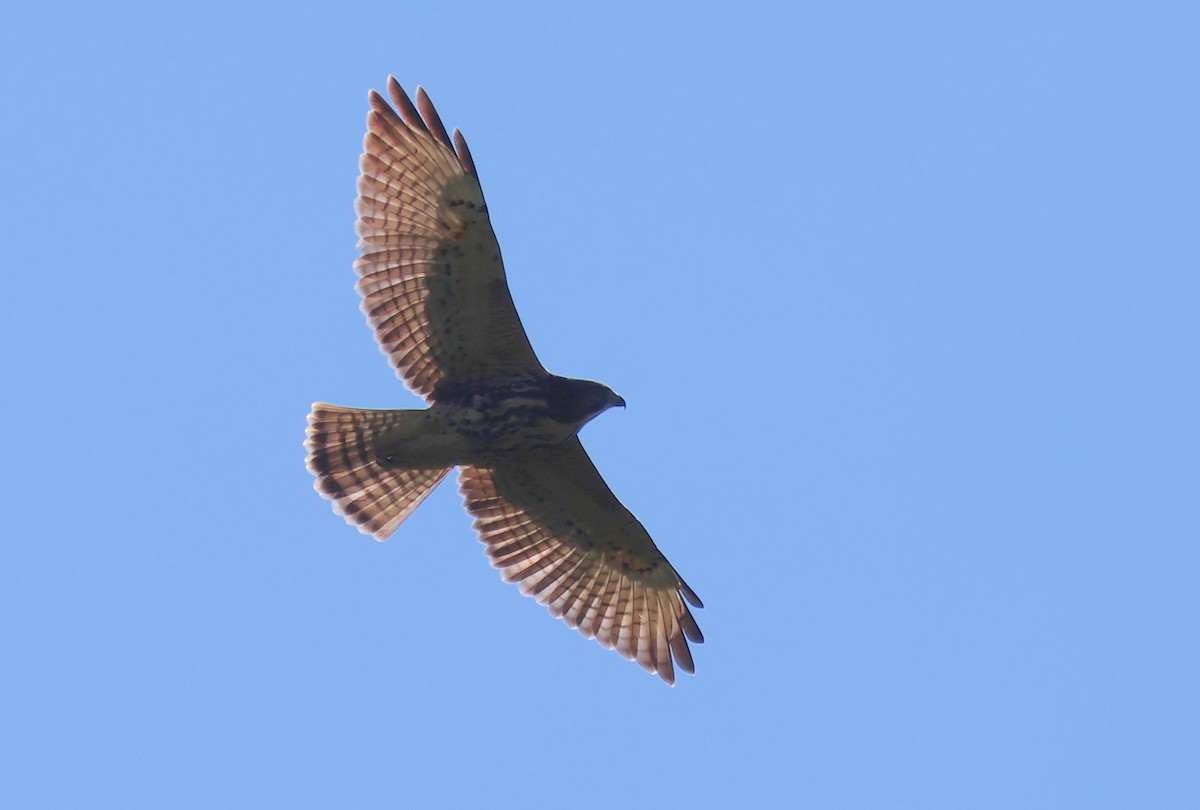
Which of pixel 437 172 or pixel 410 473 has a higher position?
pixel 437 172

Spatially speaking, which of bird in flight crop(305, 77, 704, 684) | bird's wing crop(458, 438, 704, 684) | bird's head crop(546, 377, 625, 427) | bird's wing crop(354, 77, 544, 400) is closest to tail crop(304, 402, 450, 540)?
bird in flight crop(305, 77, 704, 684)

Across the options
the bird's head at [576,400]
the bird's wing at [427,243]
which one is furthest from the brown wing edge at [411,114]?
the bird's head at [576,400]

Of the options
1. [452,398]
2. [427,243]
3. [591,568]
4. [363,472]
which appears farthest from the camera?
[591,568]

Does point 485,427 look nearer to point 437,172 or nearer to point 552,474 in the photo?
point 552,474

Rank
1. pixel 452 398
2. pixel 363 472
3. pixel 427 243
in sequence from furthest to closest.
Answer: pixel 363 472 < pixel 452 398 < pixel 427 243

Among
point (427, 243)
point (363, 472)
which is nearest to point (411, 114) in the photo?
point (427, 243)

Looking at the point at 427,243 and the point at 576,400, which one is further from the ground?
the point at 427,243

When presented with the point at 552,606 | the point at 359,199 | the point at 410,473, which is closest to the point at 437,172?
the point at 359,199

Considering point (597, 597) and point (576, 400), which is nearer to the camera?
point (576, 400)

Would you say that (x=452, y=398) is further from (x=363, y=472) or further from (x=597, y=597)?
(x=597, y=597)
